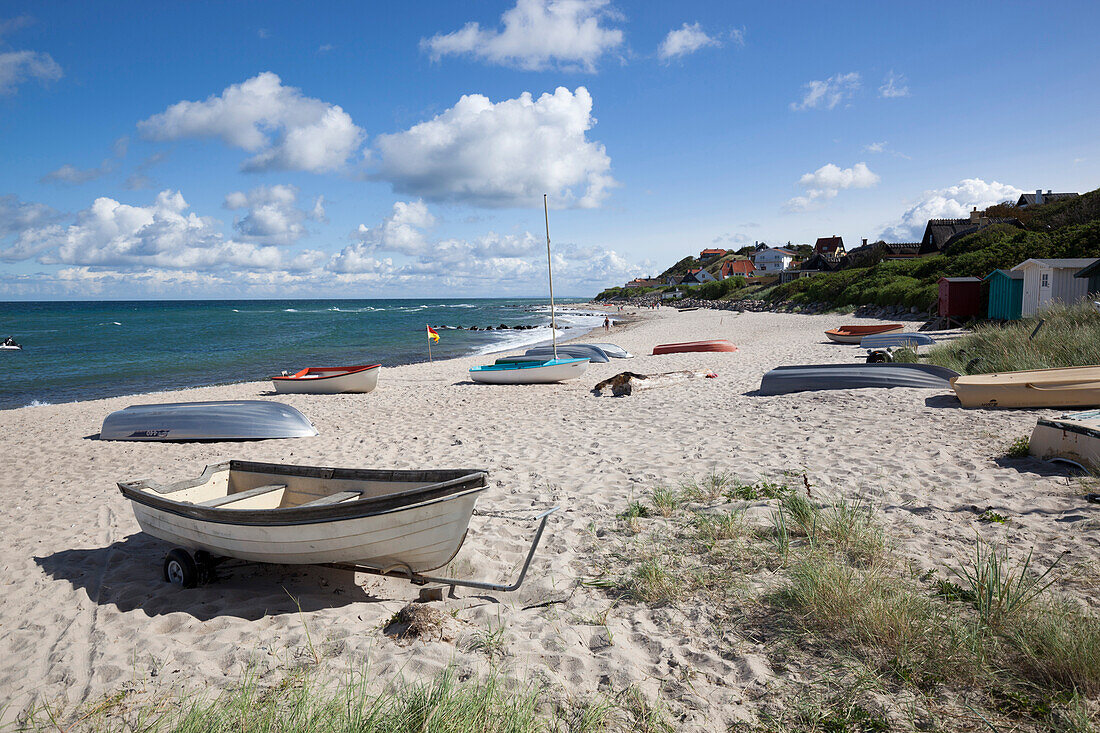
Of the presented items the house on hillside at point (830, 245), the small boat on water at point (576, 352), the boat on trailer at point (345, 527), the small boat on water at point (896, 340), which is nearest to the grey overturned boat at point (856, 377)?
the small boat on water at point (896, 340)

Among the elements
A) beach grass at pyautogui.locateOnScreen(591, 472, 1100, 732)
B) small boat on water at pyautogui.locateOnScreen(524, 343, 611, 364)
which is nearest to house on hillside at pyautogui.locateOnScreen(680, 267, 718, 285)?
small boat on water at pyautogui.locateOnScreen(524, 343, 611, 364)

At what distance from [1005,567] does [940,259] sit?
4025 cm

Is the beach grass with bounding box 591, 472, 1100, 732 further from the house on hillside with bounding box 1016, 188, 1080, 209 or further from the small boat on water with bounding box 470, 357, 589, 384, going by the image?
the house on hillside with bounding box 1016, 188, 1080, 209

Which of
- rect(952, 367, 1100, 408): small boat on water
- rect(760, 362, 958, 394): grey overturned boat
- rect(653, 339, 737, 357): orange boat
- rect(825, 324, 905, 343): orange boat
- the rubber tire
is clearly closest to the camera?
the rubber tire

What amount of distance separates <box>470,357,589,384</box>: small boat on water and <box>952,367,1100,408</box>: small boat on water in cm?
925

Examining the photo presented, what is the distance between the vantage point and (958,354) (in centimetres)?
1301

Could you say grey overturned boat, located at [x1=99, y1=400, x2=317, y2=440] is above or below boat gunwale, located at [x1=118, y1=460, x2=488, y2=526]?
below

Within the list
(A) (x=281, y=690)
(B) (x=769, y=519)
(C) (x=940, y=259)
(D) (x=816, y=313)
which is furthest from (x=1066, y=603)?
(D) (x=816, y=313)

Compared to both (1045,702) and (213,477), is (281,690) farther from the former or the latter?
(1045,702)

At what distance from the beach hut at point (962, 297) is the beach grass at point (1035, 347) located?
11.1 metres

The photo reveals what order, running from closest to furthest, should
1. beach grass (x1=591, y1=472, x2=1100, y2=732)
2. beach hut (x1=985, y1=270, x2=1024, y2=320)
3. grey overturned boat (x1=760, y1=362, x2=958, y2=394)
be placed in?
beach grass (x1=591, y1=472, x2=1100, y2=732) < grey overturned boat (x1=760, y1=362, x2=958, y2=394) < beach hut (x1=985, y1=270, x2=1024, y2=320)

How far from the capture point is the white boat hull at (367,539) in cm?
424

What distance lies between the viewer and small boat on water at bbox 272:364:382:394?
16.2m

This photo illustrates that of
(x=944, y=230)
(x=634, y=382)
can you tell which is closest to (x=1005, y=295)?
(x=634, y=382)
